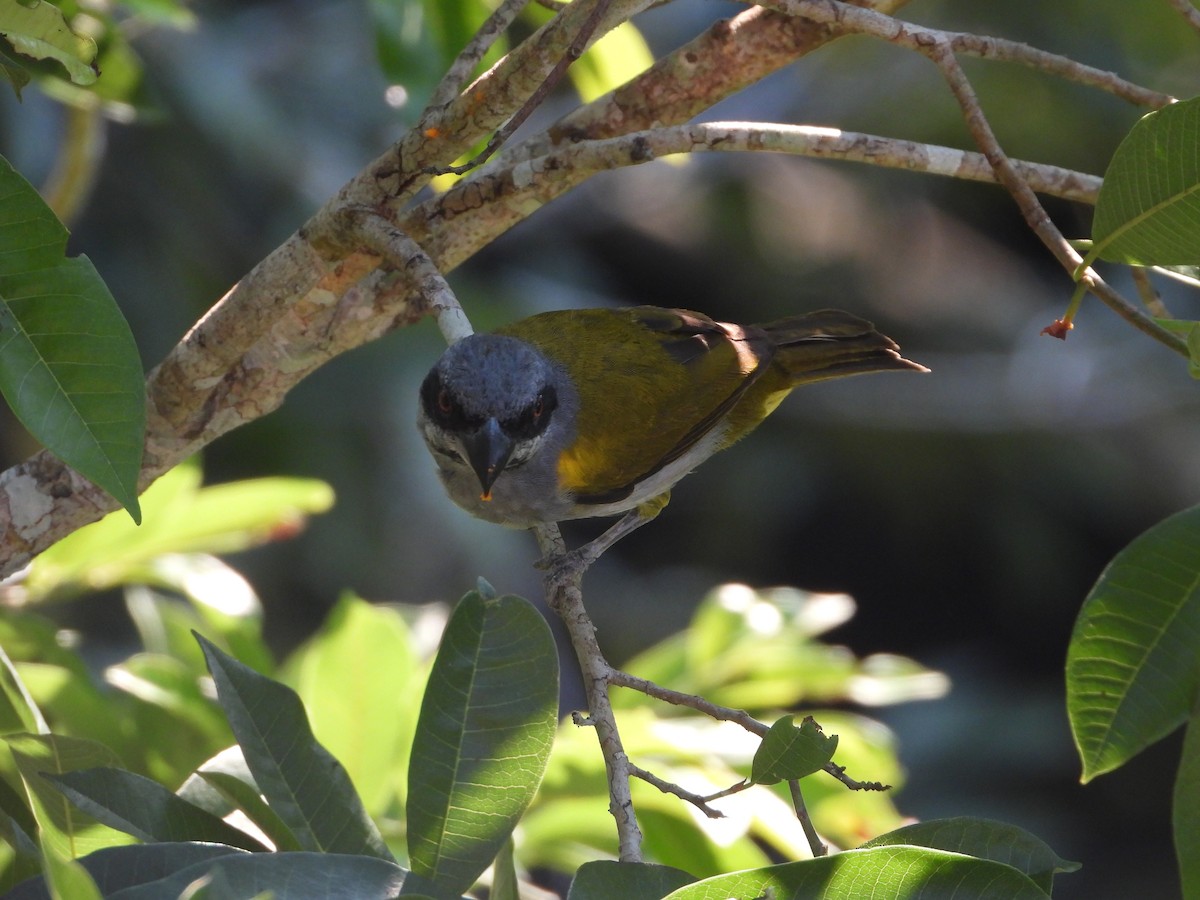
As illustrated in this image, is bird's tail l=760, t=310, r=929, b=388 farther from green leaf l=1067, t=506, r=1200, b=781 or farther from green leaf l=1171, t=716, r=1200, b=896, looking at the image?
green leaf l=1171, t=716, r=1200, b=896

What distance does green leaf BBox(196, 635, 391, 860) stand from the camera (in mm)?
1397

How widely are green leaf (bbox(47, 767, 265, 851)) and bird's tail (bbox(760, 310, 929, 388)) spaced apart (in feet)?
6.61

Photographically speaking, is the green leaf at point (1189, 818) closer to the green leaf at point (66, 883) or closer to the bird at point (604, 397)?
the green leaf at point (66, 883)

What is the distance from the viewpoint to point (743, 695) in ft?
8.84

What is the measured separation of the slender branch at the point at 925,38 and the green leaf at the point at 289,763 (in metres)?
1.15

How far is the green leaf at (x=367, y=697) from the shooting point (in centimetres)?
232

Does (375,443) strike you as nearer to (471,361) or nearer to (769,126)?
(471,361)

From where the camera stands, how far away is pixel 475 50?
1.79 m

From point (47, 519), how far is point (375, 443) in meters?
4.14

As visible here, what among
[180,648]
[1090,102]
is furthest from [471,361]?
[1090,102]

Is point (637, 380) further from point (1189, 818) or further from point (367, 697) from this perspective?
point (1189, 818)

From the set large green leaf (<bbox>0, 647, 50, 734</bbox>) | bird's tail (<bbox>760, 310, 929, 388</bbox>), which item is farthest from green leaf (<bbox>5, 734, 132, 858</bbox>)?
bird's tail (<bbox>760, 310, 929, 388</bbox>)

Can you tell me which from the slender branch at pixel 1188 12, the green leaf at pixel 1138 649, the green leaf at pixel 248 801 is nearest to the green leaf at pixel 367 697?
the green leaf at pixel 248 801

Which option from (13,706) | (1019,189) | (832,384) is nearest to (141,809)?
(13,706)
